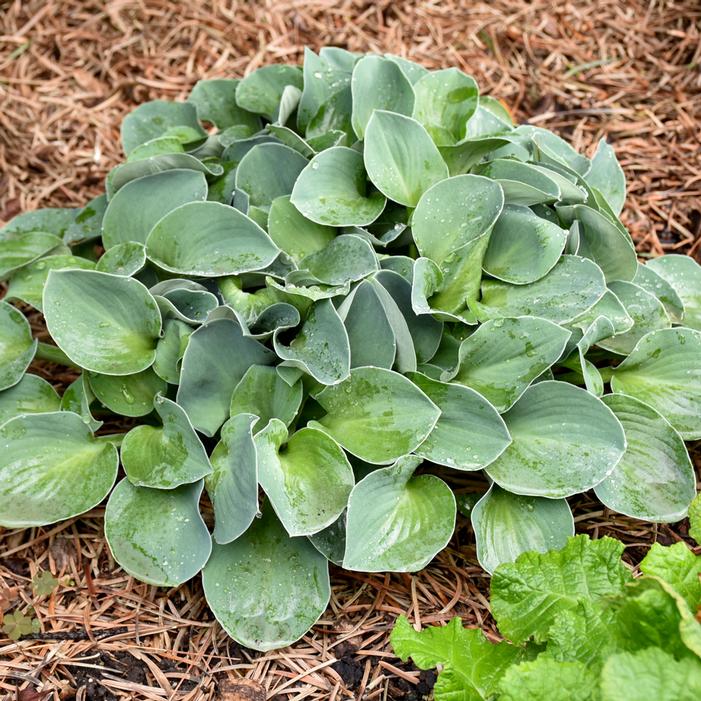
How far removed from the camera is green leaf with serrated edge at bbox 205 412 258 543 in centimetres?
188

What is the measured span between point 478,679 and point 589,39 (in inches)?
107

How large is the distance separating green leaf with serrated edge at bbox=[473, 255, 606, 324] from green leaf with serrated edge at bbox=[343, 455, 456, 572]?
1.53 ft

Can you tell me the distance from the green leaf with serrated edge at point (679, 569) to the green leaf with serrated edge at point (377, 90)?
1412mm

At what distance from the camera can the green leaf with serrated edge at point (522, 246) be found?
215 centimetres

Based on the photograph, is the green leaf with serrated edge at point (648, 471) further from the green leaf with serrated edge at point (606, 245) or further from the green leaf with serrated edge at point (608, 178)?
the green leaf with serrated edge at point (608, 178)

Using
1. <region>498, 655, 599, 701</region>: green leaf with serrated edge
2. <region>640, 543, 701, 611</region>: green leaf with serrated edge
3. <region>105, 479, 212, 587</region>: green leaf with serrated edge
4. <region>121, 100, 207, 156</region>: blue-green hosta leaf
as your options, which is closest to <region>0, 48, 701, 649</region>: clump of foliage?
<region>105, 479, 212, 587</region>: green leaf with serrated edge

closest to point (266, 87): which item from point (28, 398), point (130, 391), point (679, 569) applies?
point (130, 391)

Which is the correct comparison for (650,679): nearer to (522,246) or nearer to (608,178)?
(522,246)

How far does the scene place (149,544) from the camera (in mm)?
1988

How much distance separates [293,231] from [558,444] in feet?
2.98

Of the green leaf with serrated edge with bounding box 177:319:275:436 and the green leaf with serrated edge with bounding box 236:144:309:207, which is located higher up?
the green leaf with serrated edge with bounding box 236:144:309:207

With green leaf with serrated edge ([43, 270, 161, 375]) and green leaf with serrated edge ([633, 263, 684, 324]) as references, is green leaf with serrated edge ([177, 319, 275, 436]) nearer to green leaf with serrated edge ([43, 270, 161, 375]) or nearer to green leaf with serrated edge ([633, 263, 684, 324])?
green leaf with serrated edge ([43, 270, 161, 375])

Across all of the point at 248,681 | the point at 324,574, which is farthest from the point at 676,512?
the point at 248,681

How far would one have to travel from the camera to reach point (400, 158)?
231cm
